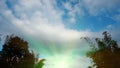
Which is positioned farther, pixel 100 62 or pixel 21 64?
pixel 100 62

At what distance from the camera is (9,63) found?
52.4 m

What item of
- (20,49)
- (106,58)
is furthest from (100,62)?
(20,49)

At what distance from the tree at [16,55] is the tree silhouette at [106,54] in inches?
739

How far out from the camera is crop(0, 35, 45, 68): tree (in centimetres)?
5244

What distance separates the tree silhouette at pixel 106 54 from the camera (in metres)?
62.5

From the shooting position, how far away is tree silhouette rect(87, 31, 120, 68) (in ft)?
205

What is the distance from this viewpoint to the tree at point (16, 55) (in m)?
52.4

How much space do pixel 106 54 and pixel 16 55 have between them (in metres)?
24.6

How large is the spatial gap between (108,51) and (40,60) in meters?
19.9

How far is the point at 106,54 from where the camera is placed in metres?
63.4

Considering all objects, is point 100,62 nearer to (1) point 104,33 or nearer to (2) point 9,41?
(1) point 104,33

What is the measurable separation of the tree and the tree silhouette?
18767 mm

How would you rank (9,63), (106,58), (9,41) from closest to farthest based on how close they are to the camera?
(9,63) → (9,41) → (106,58)

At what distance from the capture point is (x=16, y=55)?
5391 cm
